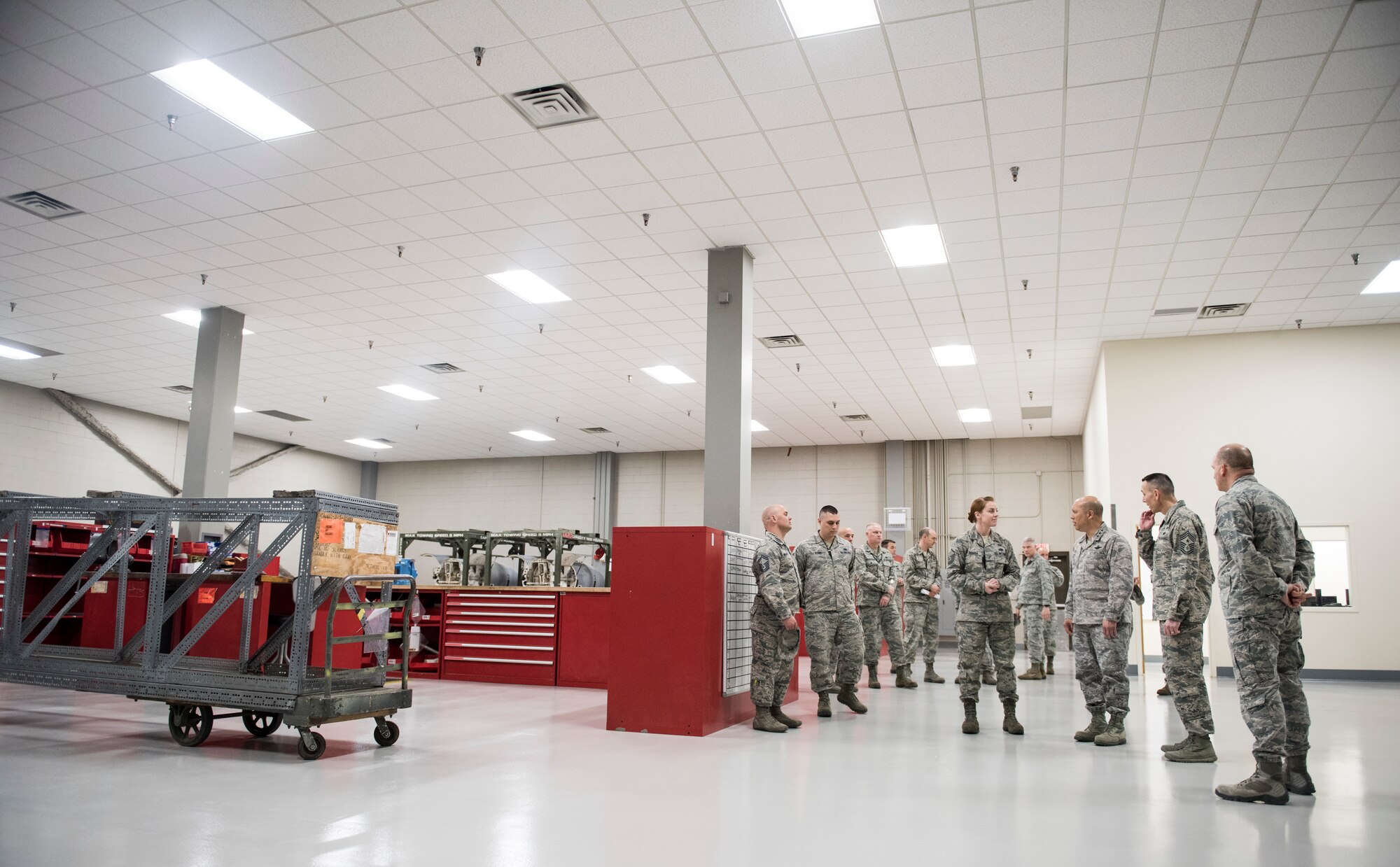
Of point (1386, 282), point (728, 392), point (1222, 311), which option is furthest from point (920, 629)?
point (1386, 282)

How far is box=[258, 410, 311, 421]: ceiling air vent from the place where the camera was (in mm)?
16719

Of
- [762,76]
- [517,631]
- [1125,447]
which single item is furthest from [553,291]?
[1125,447]

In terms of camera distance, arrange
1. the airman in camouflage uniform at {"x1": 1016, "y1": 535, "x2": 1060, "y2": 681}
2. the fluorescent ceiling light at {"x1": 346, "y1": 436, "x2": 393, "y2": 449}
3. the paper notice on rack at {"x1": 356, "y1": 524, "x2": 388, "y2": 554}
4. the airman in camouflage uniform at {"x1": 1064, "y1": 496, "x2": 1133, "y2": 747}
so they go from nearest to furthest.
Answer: the paper notice on rack at {"x1": 356, "y1": 524, "x2": 388, "y2": 554} < the airman in camouflage uniform at {"x1": 1064, "y1": 496, "x2": 1133, "y2": 747} < the airman in camouflage uniform at {"x1": 1016, "y1": 535, "x2": 1060, "y2": 681} < the fluorescent ceiling light at {"x1": 346, "y1": 436, "x2": 393, "y2": 449}

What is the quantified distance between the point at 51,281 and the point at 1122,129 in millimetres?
10754

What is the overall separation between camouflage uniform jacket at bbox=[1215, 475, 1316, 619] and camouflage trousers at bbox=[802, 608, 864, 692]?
10.3 feet

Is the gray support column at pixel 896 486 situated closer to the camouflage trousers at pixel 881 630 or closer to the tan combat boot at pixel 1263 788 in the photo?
the camouflage trousers at pixel 881 630

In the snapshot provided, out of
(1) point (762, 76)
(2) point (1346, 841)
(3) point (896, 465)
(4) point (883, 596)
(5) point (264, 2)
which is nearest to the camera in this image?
(2) point (1346, 841)

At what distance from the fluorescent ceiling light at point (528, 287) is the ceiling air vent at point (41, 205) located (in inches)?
148

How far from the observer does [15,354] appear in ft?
42.2

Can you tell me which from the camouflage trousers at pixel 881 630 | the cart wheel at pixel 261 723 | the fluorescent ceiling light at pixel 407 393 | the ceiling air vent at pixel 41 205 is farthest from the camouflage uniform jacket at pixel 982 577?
the fluorescent ceiling light at pixel 407 393

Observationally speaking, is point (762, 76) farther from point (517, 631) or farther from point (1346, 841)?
point (517, 631)

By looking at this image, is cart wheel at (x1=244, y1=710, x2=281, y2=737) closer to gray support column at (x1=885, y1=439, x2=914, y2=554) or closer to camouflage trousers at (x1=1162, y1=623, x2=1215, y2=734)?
camouflage trousers at (x1=1162, y1=623, x2=1215, y2=734)

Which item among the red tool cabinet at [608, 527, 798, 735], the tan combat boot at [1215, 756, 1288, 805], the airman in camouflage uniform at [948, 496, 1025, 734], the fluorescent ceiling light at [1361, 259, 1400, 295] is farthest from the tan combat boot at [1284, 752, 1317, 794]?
the fluorescent ceiling light at [1361, 259, 1400, 295]

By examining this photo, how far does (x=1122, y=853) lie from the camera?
321 cm
